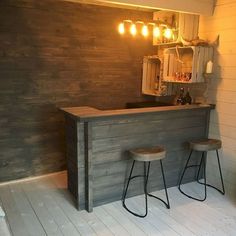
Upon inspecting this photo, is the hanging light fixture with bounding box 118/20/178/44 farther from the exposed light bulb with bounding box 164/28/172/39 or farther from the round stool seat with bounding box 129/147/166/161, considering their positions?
the round stool seat with bounding box 129/147/166/161

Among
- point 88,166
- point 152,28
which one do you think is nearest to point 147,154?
point 88,166

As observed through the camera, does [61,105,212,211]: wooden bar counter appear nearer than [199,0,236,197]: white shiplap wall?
Yes

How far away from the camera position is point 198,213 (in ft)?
8.93

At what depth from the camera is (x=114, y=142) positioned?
109 inches

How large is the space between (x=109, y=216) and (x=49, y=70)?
188 cm

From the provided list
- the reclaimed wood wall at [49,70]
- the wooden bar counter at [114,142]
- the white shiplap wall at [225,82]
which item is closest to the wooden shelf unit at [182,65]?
the white shiplap wall at [225,82]

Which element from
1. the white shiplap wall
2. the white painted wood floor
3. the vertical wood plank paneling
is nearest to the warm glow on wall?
the white shiplap wall

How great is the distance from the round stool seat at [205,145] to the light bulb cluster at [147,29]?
54.3 inches

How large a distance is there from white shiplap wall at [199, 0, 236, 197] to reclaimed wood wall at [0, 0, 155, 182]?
119cm

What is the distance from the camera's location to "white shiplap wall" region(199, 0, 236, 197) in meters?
2.99

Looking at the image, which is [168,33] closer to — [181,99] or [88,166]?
[181,99]

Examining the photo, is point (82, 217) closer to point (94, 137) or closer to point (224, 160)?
point (94, 137)

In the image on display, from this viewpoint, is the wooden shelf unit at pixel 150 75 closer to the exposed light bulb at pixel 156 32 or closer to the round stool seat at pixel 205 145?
the exposed light bulb at pixel 156 32

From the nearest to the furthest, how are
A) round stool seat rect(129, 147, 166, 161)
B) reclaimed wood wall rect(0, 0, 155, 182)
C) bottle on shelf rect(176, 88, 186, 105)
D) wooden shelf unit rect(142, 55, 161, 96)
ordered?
round stool seat rect(129, 147, 166, 161)
reclaimed wood wall rect(0, 0, 155, 182)
bottle on shelf rect(176, 88, 186, 105)
wooden shelf unit rect(142, 55, 161, 96)
